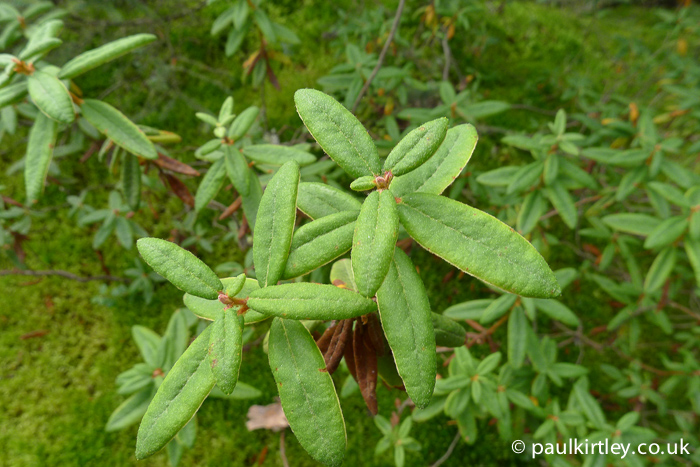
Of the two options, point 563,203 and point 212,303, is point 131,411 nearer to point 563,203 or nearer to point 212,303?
point 212,303

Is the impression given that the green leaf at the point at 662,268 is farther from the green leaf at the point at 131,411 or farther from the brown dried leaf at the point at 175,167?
the green leaf at the point at 131,411

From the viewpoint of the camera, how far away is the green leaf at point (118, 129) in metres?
1.32

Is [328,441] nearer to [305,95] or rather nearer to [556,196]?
[305,95]

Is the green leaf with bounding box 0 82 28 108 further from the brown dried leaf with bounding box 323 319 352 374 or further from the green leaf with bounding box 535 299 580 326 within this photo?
the green leaf with bounding box 535 299 580 326

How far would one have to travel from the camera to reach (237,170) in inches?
54.4

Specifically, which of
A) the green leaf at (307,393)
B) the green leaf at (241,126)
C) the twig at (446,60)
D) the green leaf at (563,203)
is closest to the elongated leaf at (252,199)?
the green leaf at (241,126)

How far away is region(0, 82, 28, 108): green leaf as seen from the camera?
1.21 m

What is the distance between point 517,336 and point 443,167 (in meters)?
1.09

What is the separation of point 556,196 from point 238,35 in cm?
179

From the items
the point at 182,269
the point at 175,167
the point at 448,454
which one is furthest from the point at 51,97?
the point at 448,454

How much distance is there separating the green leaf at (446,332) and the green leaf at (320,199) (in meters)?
0.38

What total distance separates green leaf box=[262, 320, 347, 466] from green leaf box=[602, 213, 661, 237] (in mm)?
1681

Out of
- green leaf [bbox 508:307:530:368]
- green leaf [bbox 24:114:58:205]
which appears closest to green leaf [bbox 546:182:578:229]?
green leaf [bbox 508:307:530:368]

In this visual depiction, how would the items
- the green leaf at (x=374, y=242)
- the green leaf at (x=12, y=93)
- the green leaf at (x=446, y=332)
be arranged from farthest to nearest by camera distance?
the green leaf at (x=12, y=93) < the green leaf at (x=446, y=332) < the green leaf at (x=374, y=242)
